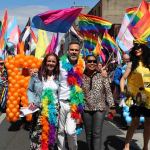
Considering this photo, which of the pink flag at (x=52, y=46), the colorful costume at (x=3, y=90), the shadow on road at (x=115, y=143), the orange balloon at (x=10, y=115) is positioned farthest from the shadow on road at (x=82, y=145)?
the pink flag at (x=52, y=46)

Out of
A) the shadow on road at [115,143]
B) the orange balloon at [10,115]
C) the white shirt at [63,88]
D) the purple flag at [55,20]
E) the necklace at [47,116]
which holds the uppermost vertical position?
the purple flag at [55,20]

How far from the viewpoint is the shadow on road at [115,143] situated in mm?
7107

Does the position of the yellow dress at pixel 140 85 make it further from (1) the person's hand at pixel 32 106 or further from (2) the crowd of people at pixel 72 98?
(1) the person's hand at pixel 32 106

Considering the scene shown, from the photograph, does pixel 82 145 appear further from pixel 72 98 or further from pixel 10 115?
pixel 72 98

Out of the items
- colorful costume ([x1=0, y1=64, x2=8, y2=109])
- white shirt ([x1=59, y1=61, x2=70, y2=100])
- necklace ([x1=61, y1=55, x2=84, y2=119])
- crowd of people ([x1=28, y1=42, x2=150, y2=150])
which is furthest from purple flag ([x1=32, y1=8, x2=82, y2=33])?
white shirt ([x1=59, y1=61, x2=70, y2=100])

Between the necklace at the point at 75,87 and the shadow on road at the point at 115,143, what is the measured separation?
4.78 ft

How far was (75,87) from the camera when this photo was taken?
19.5 ft

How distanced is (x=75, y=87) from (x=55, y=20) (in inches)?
161

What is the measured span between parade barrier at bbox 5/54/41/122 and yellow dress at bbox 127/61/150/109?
248cm

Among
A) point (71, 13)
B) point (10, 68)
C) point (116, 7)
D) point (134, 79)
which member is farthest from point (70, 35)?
point (116, 7)

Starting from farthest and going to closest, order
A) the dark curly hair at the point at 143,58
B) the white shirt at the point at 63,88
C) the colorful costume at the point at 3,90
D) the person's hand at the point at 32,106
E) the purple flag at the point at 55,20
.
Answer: the colorful costume at the point at 3,90, the purple flag at the point at 55,20, the dark curly hair at the point at 143,58, the white shirt at the point at 63,88, the person's hand at the point at 32,106

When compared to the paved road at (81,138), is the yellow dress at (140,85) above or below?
above

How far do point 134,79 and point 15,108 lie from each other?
2.90 metres

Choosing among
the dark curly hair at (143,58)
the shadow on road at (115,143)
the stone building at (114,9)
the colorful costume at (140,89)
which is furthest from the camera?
the stone building at (114,9)
